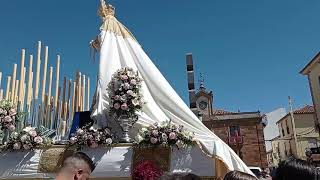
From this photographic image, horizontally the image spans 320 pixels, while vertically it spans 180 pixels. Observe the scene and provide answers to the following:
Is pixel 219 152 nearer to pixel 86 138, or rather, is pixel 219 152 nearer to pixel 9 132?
pixel 86 138

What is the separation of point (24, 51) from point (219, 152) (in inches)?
192

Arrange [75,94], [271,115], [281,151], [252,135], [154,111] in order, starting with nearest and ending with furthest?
[154,111] → [75,94] → [252,135] → [281,151] → [271,115]

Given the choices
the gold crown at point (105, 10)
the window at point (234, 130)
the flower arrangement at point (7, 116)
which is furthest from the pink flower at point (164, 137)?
the window at point (234, 130)

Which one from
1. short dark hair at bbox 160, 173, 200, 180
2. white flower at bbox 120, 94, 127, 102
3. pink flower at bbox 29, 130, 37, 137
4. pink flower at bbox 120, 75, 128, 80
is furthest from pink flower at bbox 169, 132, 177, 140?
short dark hair at bbox 160, 173, 200, 180

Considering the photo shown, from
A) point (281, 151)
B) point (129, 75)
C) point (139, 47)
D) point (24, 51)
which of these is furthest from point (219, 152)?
point (281, 151)

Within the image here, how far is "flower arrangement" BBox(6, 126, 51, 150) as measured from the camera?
6.56 m

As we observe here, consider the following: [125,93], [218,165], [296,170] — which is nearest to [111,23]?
[125,93]

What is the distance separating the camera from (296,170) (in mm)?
2607

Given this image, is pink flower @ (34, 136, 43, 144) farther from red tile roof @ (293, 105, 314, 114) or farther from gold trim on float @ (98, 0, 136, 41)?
red tile roof @ (293, 105, 314, 114)

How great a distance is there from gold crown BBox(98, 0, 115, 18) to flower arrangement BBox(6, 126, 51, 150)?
123 inches

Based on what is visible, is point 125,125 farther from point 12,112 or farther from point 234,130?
point 234,130

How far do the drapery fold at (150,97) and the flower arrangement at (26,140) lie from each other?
101cm

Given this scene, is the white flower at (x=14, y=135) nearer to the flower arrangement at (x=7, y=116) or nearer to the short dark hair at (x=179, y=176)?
the flower arrangement at (x=7, y=116)

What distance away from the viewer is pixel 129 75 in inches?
270
